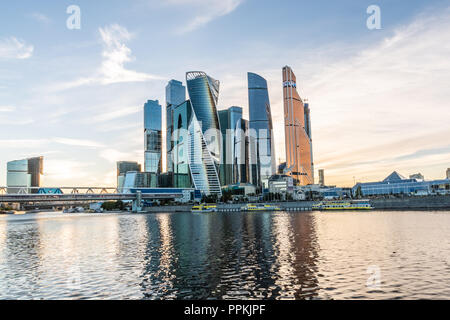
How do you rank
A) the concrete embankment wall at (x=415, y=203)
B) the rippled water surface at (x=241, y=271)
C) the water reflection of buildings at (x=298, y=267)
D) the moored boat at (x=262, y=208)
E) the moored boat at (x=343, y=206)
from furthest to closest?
the moored boat at (x=262, y=208) < the moored boat at (x=343, y=206) < the concrete embankment wall at (x=415, y=203) < the rippled water surface at (x=241, y=271) < the water reflection of buildings at (x=298, y=267)

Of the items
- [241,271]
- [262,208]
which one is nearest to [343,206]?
[262,208]

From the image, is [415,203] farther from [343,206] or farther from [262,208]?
[262,208]

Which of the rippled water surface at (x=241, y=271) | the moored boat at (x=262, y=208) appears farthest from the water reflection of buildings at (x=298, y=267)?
the moored boat at (x=262, y=208)

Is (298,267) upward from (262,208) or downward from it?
upward

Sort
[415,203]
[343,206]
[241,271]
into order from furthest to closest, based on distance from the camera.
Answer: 1. [343,206]
2. [415,203]
3. [241,271]

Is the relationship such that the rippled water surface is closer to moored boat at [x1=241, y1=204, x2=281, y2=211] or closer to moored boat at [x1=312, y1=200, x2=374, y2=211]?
moored boat at [x1=312, y1=200, x2=374, y2=211]

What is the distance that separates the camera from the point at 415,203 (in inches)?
5069

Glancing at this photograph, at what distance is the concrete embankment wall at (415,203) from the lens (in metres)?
120

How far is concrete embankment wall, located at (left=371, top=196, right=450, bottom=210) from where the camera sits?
119756 millimetres

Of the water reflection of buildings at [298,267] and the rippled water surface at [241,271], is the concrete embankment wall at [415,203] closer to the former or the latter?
the rippled water surface at [241,271]

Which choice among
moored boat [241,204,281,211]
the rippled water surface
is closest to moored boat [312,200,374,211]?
moored boat [241,204,281,211]

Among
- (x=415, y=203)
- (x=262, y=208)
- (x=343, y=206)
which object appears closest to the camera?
(x=415, y=203)

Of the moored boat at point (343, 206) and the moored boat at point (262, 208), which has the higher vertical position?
the moored boat at point (343, 206)

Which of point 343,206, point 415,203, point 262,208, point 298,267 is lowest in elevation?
point 262,208
